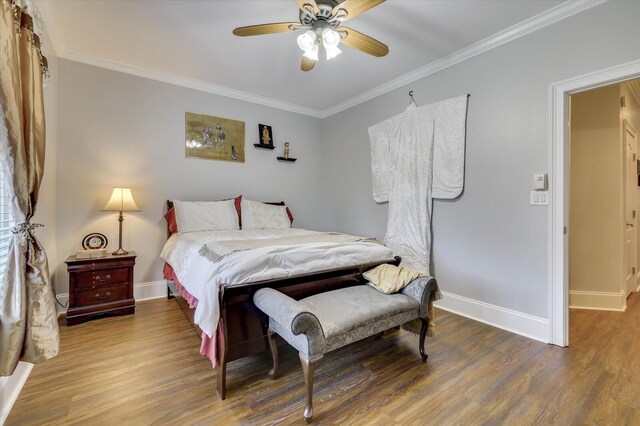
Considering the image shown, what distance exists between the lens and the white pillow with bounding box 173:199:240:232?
3286mm

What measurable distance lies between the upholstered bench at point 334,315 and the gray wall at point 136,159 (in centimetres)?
242

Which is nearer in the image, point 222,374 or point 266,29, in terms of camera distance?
point 222,374

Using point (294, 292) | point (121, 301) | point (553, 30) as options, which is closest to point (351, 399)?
point (294, 292)

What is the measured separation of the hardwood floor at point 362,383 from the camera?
1545 millimetres

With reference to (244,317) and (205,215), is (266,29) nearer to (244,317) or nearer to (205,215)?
(244,317)

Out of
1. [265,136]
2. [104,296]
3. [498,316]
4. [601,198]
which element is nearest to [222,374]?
[104,296]

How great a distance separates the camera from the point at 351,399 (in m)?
1.68

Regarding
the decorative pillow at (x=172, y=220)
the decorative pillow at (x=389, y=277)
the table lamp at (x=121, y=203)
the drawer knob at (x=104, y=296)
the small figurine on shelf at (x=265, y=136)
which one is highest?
the small figurine on shelf at (x=265, y=136)

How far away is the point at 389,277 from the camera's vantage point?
2.21 m

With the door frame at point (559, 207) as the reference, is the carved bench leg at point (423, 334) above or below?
below

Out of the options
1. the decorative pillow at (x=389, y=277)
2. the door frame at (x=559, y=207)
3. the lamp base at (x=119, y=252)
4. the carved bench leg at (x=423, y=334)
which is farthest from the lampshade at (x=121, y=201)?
the door frame at (x=559, y=207)

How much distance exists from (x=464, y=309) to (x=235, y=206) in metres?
2.91

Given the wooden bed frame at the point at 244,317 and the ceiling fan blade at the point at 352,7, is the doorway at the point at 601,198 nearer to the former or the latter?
the ceiling fan blade at the point at 352,7

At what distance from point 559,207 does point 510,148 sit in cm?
65
